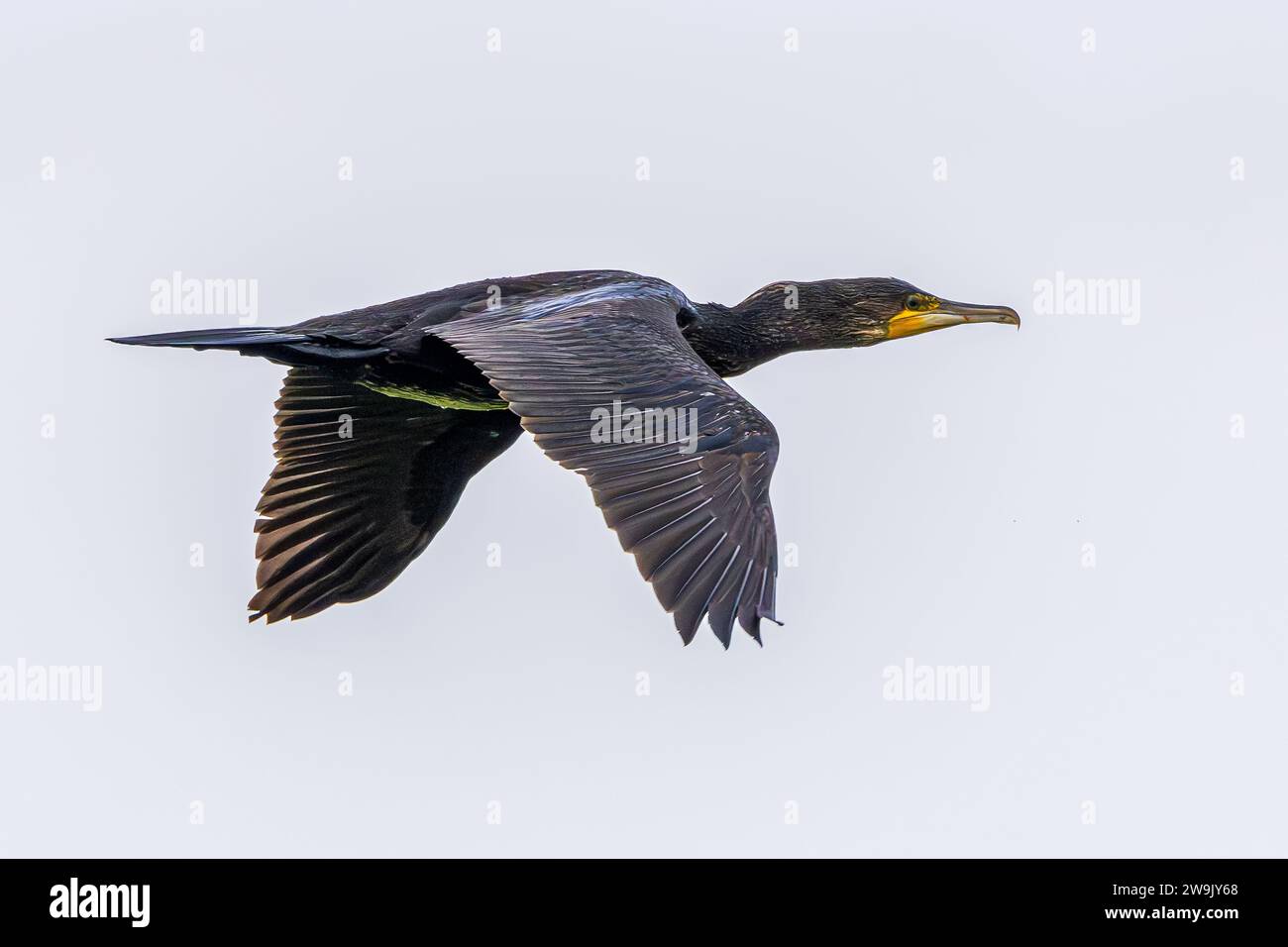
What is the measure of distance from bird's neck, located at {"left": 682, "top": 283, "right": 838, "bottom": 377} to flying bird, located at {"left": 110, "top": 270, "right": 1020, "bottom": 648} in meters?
0.01

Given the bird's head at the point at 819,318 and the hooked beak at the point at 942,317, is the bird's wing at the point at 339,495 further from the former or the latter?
the hooked beak at the point at 942,317

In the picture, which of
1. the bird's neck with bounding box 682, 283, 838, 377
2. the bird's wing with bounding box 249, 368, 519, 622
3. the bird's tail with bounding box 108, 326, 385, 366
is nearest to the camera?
the bird's tail with bounding box 108, 326, 385, 366

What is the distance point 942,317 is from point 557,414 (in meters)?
3.44

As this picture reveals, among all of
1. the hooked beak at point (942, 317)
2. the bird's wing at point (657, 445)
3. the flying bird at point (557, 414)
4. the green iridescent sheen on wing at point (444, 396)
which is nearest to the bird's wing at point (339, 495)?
the flying bird at point (557, 414)

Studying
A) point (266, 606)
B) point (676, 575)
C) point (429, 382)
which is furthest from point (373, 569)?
point (676, 575)

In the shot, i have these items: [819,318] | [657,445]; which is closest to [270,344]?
[657,445]

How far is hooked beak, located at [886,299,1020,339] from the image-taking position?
36.4 feet

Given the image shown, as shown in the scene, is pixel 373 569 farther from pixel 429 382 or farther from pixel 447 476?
pixel 429 382

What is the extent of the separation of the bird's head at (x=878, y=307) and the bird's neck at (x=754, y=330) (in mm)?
68

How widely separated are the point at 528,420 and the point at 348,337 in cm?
191

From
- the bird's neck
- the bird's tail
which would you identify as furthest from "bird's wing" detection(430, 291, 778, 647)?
the bird's neck

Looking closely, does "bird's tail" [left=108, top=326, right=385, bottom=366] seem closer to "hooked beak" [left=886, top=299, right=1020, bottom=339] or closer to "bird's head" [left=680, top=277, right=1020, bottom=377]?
"bird's head" [left=680, top=277, right=1020, bottom=377]

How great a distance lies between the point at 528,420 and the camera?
8.48 m

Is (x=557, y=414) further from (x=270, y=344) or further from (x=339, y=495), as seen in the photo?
(x=339, y=495)
